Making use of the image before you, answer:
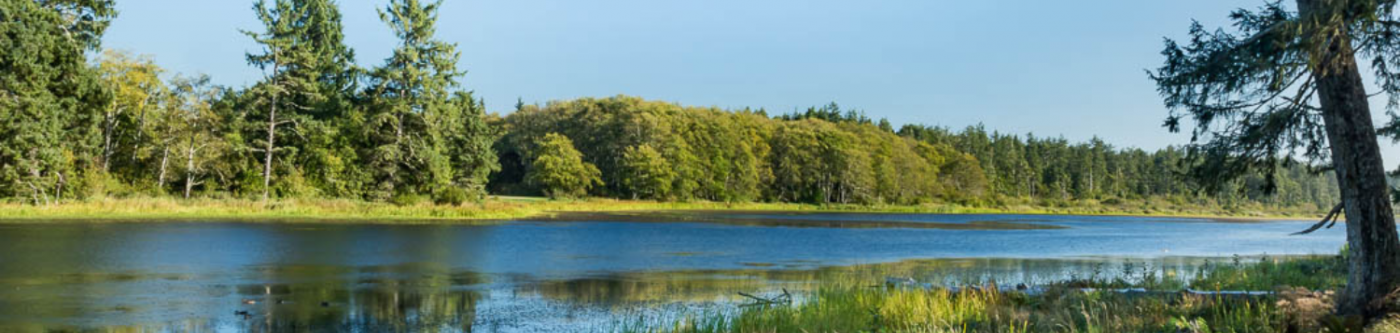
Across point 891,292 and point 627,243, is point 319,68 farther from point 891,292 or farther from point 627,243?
point 891,292

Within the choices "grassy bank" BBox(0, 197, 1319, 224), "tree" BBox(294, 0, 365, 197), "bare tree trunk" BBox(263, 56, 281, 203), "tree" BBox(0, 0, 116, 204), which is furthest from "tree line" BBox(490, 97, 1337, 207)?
"tree" BBox(0, 0, 116, 204)

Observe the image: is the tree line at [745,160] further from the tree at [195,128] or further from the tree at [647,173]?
the tree at [195,128]

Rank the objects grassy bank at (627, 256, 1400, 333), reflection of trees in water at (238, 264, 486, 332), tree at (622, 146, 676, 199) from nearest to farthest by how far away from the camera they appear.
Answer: grassy bank at (627, 256, 1400, 333)
reflection of trees in water at (238, 264, 486, 332)
tree at (622, 146, 676, 199)

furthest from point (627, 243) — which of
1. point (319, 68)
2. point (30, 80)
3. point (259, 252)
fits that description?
point (319, 68)

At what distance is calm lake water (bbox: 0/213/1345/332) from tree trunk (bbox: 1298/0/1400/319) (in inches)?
285

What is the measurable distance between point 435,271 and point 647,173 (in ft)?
246

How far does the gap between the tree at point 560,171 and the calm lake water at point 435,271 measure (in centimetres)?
5117

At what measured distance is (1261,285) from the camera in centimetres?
1490

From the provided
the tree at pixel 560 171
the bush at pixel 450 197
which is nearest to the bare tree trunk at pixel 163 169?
the bush at pixel 450 197

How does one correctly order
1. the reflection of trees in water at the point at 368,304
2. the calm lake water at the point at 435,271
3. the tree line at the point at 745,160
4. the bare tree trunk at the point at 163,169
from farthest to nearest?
the tree line at the point at 745,160 < the bare tree trunk at the point at 163,169 < the calm lake water at the point at 435,271 < the reflection of trees in water at the point at 368,304

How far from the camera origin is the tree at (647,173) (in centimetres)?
9575

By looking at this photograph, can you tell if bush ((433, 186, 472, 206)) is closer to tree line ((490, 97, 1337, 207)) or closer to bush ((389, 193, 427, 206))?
bush ((389, 193, 427, 206))

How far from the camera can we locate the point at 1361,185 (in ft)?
34.2

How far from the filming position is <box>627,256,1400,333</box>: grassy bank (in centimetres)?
980
